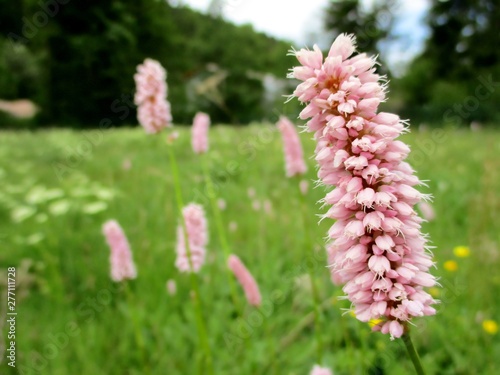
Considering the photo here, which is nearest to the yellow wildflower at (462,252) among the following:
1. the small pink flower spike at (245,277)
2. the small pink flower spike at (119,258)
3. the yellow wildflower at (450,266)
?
the yellow wildflower at (450,266)

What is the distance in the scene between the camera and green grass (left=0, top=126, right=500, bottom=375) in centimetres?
298

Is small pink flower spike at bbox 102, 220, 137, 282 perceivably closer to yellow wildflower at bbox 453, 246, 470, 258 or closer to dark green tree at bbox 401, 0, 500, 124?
yellow wildflower at bbox 453, 246, 470, 258

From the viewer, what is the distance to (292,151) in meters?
2.40

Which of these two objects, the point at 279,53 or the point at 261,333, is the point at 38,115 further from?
the point at 261,333

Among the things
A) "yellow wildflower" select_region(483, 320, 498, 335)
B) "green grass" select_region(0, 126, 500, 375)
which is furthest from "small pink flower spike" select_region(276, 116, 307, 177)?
"yellow wildflower" select_region(483, 320, 498, 335)

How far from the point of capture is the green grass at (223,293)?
298 cm

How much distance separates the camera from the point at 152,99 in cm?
232

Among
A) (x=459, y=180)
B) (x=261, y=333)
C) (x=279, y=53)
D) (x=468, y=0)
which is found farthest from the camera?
(x=279, y=53)

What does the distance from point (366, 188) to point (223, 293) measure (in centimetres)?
320

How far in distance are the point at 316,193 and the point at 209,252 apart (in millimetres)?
2044

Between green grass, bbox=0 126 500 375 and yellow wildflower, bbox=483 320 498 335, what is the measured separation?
0.07 meters

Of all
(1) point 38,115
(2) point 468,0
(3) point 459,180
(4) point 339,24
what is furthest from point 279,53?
(3) point 459,180

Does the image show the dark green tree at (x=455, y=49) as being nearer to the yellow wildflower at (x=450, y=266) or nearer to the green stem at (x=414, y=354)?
the yellow wildflower at (x=450, y=266)

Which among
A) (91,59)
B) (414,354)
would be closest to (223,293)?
(414,354)
